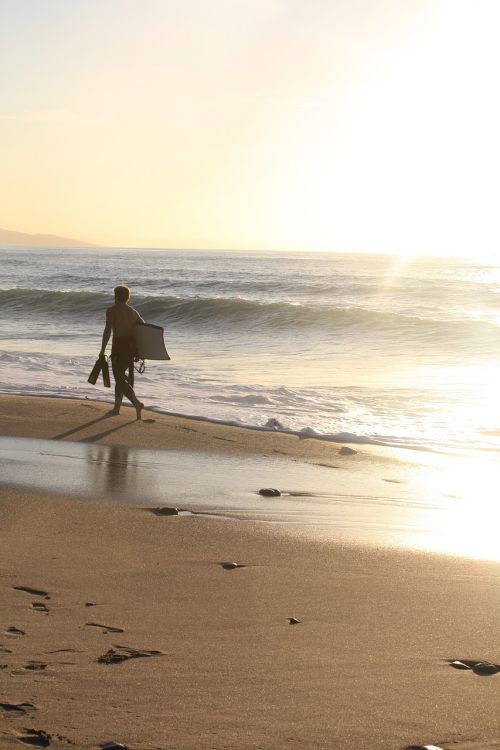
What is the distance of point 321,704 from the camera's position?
10.5ft

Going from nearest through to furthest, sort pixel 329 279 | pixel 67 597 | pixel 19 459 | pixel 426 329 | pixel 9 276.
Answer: pixel 67 597, pixel 19 459, pixel 426 329, pixel 329 279, pixel 9 276

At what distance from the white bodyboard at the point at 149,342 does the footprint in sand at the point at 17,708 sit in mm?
8316

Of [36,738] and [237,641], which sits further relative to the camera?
[237,641]

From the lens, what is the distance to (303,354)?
21391 millimetres

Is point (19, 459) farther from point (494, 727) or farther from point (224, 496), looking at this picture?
point (494, 727)

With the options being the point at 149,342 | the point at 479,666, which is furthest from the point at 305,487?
the point at 149,342

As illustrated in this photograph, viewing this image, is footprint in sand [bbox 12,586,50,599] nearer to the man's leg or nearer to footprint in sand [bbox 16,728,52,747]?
footprint in sand [bbox 16,728,52,747]

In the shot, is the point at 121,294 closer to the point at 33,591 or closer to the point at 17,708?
the point at 33,591

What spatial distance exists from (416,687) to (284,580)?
1.43 metres

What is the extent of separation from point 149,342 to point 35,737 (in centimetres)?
860

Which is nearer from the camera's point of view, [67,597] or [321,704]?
[321,704]

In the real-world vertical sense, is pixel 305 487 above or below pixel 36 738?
below

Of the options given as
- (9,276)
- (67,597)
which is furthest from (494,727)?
(9,276)

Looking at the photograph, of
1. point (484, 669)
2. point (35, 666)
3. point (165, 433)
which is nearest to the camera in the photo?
point (35, 666)
